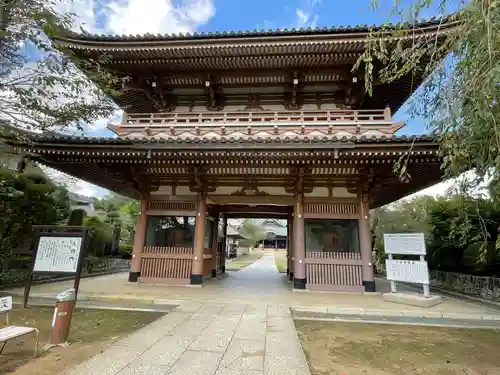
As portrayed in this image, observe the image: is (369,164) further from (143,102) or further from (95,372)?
(143,102)

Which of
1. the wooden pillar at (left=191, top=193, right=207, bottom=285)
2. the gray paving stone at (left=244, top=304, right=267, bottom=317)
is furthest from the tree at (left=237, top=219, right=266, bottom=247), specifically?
the gray paving stone at (left=244, top=304, right=267, bottom=317)

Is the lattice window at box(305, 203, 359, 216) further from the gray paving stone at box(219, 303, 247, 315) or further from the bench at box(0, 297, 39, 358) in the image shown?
the bench at box(0, 297, 39, 358)

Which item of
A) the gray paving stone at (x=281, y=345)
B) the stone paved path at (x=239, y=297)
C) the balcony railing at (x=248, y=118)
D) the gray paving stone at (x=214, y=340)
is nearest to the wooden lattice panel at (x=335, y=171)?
the balcony railing at (x=248, y=118)

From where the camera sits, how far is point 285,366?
10.6ft

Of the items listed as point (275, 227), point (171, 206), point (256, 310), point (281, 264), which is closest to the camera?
point (256, 310)

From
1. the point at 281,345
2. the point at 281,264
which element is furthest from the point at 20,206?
the point at 281,264

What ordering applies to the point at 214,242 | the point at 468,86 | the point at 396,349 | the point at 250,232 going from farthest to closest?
the point at 250,232, the point at 214,242, the point at 396,349, the point at 468,86

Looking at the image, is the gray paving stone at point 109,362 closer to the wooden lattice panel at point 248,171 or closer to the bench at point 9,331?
the bench at point 9,331

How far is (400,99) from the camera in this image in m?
10.2

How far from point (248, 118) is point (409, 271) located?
647cm

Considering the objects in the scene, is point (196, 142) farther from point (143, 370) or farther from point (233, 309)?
point (143, 370)

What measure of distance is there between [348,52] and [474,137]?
20.5 feet

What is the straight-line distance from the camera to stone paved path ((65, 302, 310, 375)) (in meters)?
3.10

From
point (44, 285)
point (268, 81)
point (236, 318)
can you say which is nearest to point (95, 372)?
point (236, 318)
